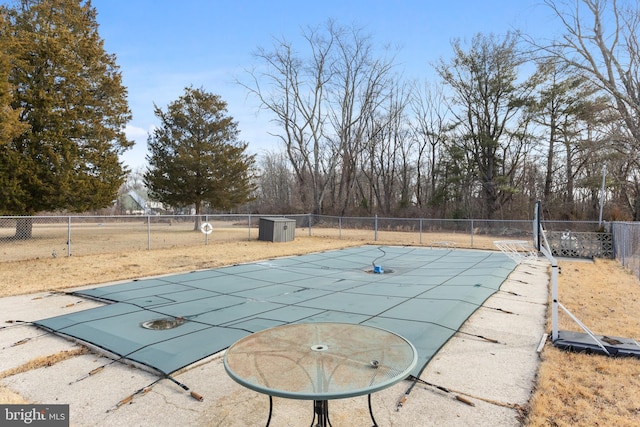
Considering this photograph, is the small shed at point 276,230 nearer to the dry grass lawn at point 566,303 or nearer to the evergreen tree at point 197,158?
→ the dry grass lawn at point 566,303

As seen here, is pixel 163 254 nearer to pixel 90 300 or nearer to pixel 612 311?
pixel 90 300

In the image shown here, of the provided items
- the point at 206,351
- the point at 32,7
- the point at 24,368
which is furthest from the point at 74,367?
the point at 32,7

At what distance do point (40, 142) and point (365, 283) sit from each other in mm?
14798

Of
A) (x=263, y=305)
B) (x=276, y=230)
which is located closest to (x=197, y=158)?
(x=276, y=230)

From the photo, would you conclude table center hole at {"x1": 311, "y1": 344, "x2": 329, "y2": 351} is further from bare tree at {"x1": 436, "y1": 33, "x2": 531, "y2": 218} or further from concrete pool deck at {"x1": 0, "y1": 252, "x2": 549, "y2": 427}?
bare tree at {"x1": 436, "y1": 33, "x2": 531, "y2": 218}

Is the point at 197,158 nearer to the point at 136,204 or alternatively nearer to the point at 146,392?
the point at 146,392

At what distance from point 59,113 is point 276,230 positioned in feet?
33.2

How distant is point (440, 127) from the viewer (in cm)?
3103

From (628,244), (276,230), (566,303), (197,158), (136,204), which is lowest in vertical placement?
(566,303)

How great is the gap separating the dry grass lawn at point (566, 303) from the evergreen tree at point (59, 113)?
5817 millimetres

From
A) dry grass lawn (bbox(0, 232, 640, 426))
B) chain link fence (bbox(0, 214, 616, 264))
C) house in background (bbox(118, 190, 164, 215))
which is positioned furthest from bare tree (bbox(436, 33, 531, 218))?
house in background (bbox(118, 190, 164, 215))

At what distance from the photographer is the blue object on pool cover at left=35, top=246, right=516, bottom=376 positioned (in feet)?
12.4

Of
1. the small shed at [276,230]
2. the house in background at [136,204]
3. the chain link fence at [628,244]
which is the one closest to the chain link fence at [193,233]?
the chain link fence at [628,244]

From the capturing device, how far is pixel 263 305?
536 cm
